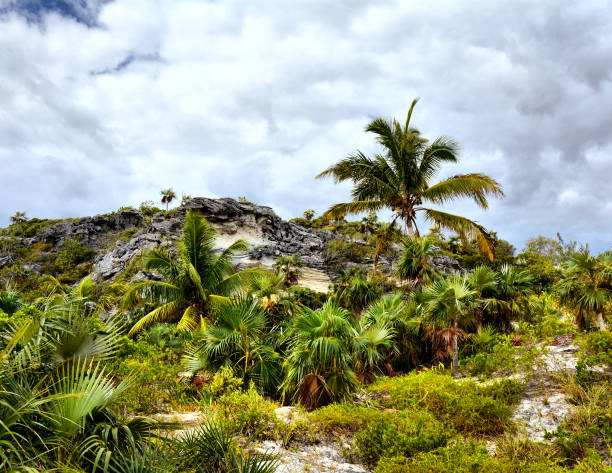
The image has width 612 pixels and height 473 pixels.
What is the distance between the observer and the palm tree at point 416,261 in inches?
666

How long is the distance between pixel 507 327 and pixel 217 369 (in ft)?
47.1

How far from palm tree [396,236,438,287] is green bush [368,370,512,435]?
6.69 meters

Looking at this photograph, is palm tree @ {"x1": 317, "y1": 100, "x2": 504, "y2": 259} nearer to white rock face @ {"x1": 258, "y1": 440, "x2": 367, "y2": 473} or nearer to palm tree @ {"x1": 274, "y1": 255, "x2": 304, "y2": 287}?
white rock face @ {"x1": 258, "y1": 440, "x2": 367, "y2": 473}

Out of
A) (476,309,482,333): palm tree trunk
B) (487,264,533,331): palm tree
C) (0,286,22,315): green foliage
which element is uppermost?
(0,286,22,315): green foliage

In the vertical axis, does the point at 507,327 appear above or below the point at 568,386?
above

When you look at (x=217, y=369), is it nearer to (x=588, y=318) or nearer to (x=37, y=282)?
(x=588, y=318)

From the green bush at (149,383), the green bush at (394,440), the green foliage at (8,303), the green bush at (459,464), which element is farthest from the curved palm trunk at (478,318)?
the green foliage at (8,303)

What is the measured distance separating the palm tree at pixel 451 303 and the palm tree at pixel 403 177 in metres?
3.37

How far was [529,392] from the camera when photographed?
1030 cm

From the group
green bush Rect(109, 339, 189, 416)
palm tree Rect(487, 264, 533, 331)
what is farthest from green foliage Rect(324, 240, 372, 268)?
green bush Rect(109, 339, 189, 416)

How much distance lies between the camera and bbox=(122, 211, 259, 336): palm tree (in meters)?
15.8

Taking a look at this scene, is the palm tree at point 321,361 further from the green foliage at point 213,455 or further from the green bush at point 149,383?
the green foliage at point 213,455

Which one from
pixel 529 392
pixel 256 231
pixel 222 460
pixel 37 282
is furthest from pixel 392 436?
pixel 37 282

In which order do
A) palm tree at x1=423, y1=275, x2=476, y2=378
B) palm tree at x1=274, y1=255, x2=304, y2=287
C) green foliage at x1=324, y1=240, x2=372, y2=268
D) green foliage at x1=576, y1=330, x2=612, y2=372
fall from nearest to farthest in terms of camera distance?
green foliage at x1=576, y1=330, x2=612, y2=372, palm tree at x1=423, y1=275, x2=476, y2=378, palm tree at x1=274, y1=255, x2=304, y2=287, green foliage at x1=324, y1=240, x2=372, y2=268
